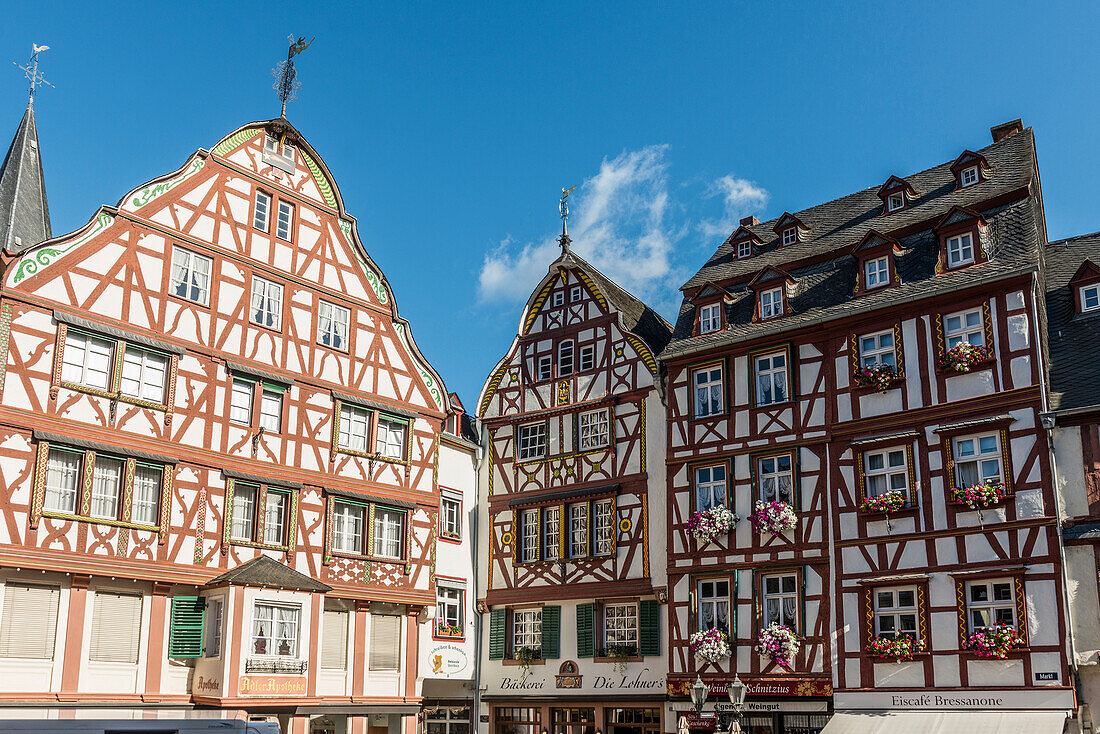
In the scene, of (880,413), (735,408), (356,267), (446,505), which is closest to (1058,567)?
(880,413)

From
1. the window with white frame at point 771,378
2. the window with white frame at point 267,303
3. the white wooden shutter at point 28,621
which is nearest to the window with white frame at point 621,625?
the window with white frame at point 771,378

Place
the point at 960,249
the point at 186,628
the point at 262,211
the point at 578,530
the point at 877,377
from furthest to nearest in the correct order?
the point at 578,530 < the point at 262,211 < the point at 877,377 < the point at 960,249 < the point at 186,628

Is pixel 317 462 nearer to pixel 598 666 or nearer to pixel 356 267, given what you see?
pixel 356 267

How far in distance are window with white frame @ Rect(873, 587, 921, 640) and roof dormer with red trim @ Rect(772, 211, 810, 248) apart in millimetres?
9830

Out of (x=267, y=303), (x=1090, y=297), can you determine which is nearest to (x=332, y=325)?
(x=267, y=303)

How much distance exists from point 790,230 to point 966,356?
294 inches

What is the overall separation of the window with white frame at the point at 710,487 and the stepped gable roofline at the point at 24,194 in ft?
52.4

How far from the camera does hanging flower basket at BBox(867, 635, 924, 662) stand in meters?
22.0

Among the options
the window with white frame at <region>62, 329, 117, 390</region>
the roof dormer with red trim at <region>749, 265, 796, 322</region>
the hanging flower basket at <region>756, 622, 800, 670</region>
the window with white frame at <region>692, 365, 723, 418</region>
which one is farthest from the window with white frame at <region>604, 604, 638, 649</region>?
the window with white frame at <region>62, 329, 117, 390</region>

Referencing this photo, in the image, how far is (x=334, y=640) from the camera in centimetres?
2523

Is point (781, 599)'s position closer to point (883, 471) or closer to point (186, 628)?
point (883, 471)

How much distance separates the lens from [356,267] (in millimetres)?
27891

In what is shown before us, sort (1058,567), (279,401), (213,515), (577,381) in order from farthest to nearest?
(577,381)
(279,401)
(213,515)
(1058,567)

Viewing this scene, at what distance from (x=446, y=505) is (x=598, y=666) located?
6.11 meters
